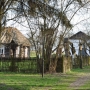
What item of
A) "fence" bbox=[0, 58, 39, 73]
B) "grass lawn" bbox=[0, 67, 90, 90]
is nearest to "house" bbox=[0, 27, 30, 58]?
"fence" bbox=[0, 58, 39, 73]

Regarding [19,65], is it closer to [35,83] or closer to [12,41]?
[35,83]

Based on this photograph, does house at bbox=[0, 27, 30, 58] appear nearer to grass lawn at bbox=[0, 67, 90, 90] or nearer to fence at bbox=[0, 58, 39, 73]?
fence at bbox=[0, 58, 39, 73]

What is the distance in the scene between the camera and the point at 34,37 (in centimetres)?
2978

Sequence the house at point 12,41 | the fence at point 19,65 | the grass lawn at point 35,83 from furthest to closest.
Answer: the fence at point 19,65 < the house at point 12,41 < the grass lawn at point 35,83

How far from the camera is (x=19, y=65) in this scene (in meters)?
29.9

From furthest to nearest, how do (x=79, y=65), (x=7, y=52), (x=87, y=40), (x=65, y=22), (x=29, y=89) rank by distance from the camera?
(x=7, y=52) → (x=87, y=40) → (x=79, y=65) → (x=29, y=89) → (x=65, y=22)

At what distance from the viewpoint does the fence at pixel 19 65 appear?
29297 mm

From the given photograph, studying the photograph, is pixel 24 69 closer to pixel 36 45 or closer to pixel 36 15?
pixel 36 45

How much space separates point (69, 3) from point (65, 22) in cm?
1532

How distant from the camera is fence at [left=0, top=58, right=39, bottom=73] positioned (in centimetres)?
2930

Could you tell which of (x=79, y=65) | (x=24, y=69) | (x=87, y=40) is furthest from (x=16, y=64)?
(x=87, y=40)

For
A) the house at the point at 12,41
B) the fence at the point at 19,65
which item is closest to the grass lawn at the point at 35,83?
the house at the point at 12,41

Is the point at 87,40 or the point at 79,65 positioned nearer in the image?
the point at 79,65

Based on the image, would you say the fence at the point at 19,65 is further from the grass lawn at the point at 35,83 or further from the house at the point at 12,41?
the grass lawn at the point at 35,83
